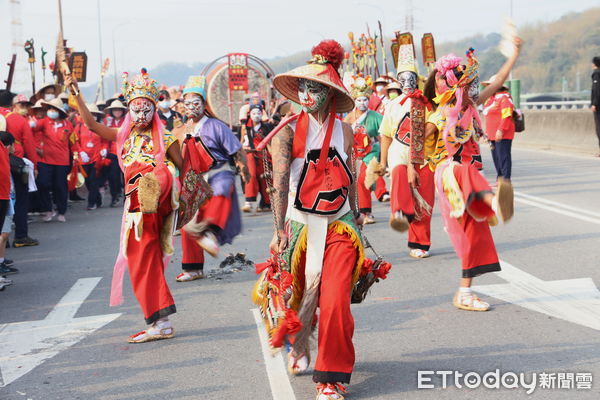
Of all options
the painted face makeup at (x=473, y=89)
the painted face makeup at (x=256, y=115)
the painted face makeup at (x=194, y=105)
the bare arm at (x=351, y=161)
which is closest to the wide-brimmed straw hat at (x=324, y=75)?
the bare arm at (x=351, y=161)

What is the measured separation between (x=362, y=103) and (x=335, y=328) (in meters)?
8.40

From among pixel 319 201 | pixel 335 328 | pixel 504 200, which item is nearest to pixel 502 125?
pixel 504 200

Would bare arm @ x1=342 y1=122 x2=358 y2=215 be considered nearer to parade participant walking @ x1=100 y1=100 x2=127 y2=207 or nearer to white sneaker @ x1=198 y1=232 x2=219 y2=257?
white sneaker @ x1=198 y1=232 x2=219 y2=257

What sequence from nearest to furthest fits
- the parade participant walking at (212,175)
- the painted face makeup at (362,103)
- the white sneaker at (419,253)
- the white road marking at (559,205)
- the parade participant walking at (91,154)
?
1. the parade participant walking at (212,175)
2. the white sneaker at (419,253)
3. the white road marking at (559,205)
4. the painted face makeup at (362,103)
5. the parade participant walking at (91,154)

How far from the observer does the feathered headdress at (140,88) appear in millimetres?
6441

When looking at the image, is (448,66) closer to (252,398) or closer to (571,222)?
(252,398)

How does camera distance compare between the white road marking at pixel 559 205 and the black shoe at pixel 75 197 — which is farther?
the black shoe at pixel 75 197

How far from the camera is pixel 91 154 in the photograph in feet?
53.0

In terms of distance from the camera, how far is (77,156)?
16.3 m

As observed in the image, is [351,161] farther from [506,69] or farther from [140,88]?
[506,69]

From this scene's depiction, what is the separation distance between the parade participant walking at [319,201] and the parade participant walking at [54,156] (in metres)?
9.81

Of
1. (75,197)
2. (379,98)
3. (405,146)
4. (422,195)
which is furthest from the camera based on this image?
(75,197)

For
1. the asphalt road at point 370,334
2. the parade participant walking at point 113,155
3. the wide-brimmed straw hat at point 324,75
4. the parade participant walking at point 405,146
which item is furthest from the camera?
the parade participant walking at point 113,155

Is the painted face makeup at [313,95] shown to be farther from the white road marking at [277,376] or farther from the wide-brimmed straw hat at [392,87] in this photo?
the wide-brimmed straw hat at [392,87]
